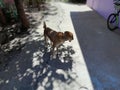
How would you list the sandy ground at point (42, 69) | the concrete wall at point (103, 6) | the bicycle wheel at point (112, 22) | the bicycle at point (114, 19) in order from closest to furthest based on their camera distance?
the sandy ground at point (42, 69) → the bicycle at point (114, 19) → the bicycle wheel at point (112, 22) → the concrete wall at point (103, 6)

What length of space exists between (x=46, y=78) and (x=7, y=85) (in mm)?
826

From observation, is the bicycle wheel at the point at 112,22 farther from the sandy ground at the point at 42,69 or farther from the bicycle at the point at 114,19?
the sandy ground at the point at 42,69

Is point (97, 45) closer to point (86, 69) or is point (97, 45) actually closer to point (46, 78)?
point (86, 69)

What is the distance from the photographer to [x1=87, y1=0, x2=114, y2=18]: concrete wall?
7.38 m

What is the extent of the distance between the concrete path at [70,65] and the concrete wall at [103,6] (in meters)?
1.45

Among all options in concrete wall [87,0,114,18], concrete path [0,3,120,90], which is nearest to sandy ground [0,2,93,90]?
concrete path [0,3,120,90]

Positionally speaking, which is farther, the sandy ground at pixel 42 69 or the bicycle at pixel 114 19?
the bicycle at pixel 114 19

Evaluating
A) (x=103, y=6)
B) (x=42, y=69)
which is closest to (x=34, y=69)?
(x=42, y=69)

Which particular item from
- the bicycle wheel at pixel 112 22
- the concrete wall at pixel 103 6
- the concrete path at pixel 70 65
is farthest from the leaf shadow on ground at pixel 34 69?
the concrete wall at pixel 103 6

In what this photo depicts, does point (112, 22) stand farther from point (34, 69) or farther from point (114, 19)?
point (34, 69)

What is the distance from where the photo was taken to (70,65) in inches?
170

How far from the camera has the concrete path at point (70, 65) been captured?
3.68 metres

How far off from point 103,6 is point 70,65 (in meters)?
4.84

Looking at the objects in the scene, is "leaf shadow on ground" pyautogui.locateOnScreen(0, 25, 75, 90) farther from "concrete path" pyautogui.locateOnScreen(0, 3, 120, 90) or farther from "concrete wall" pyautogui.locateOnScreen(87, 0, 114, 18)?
"concrete wall" pyautogui.locateOnScreen(87, 0, 114, 18)
